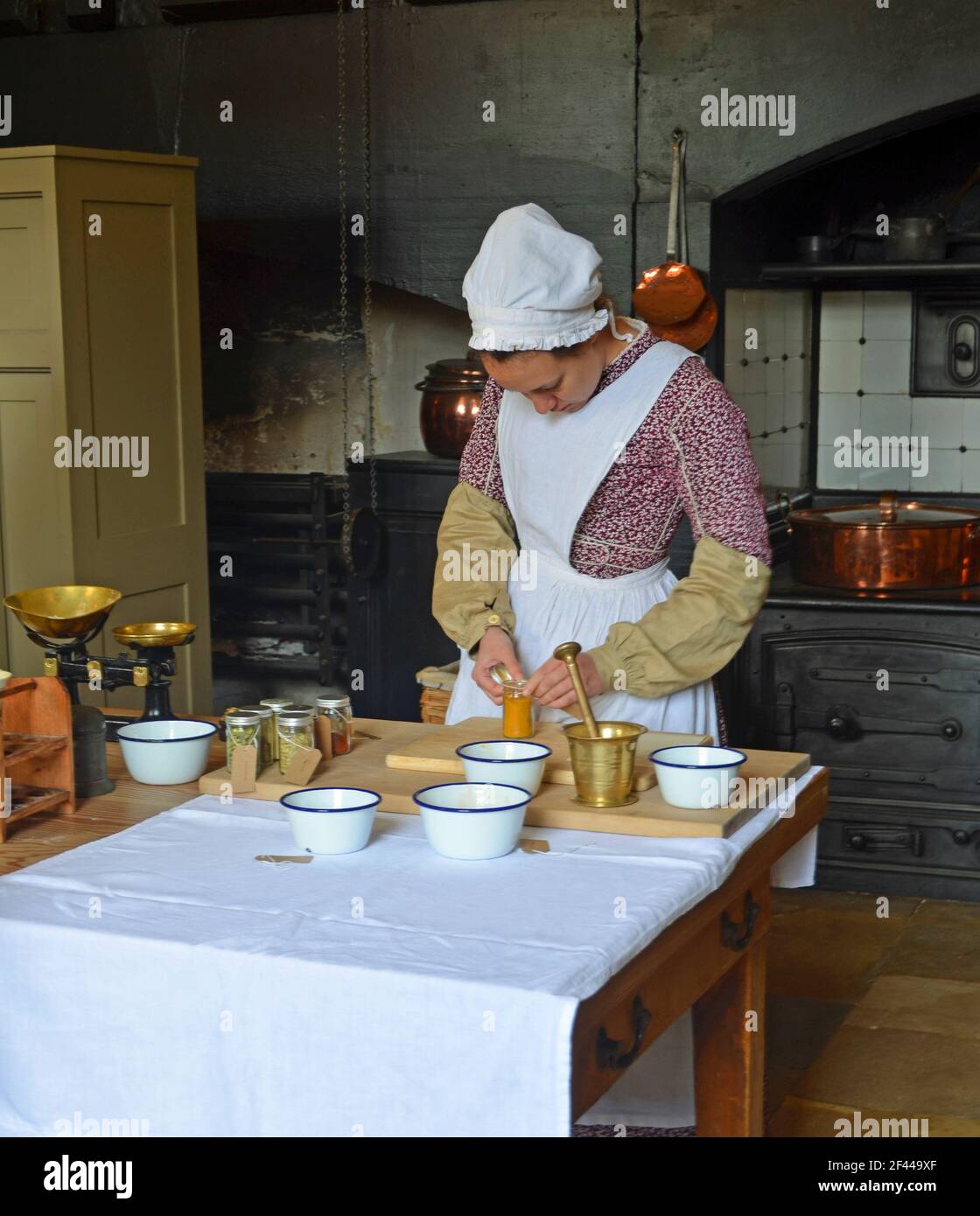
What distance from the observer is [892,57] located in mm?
3842

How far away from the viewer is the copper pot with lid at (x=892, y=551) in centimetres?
429

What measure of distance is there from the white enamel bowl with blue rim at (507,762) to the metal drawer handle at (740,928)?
313 mm

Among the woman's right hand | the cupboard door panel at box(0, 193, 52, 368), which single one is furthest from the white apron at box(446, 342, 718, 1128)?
the cupboard door panel at box(0, 193, 52, 368)

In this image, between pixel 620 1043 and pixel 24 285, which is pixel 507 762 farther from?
pixel 24 285

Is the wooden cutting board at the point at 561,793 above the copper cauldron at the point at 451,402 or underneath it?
underneath

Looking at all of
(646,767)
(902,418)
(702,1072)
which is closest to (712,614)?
(646,767)

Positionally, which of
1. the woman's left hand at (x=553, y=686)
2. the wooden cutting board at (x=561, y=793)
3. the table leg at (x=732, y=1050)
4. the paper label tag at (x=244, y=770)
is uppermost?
the woman's left hand at (x=553, y=686)

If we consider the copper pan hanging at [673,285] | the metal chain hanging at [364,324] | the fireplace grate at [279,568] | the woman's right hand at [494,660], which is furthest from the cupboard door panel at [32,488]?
the woman's right hand at [494,660]

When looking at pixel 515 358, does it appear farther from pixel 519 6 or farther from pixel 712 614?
pixel 519 6

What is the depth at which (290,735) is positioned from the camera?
7.43ft

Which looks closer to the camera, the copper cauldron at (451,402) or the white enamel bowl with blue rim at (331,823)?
the white enamel bowl with blue rim at (331,823)

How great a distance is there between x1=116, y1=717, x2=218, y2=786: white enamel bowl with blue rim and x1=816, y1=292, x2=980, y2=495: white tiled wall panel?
3.28 m

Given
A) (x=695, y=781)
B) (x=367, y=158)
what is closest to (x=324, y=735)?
(x=695, y=781)

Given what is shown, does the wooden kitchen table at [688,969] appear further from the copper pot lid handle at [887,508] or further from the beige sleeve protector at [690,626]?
the copper pot lid handle at [887,508]
